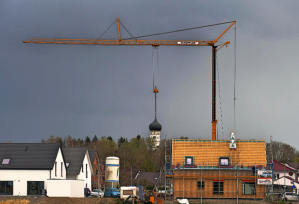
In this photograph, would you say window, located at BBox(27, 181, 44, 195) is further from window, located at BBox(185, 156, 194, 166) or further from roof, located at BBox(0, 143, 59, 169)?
window, located at BBox(185, 156, 194, 166)

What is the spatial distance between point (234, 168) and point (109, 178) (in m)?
40.1

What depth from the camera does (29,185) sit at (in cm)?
7012

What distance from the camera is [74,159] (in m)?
86.7

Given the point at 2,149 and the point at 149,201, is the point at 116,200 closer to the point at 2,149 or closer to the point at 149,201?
the point at 149,201

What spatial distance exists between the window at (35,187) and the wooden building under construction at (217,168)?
16.4 m

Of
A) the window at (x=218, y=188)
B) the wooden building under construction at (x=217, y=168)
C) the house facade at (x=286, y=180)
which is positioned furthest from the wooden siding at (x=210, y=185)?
the house facade at (x=286, y=180)

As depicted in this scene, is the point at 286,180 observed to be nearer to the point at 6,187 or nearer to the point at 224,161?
the point at 224,161

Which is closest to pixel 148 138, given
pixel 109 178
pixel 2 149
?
pixel 109 178

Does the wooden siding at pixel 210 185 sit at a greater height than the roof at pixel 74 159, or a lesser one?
lesser

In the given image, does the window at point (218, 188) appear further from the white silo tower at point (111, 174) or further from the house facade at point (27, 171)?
the white silo tower at point (111, 174)

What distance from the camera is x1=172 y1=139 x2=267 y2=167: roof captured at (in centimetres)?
6731

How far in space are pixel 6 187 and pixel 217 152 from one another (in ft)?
86.2

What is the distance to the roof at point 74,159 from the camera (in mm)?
84750

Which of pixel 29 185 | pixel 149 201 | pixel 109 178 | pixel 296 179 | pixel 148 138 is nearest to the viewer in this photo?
pixel 149 201
